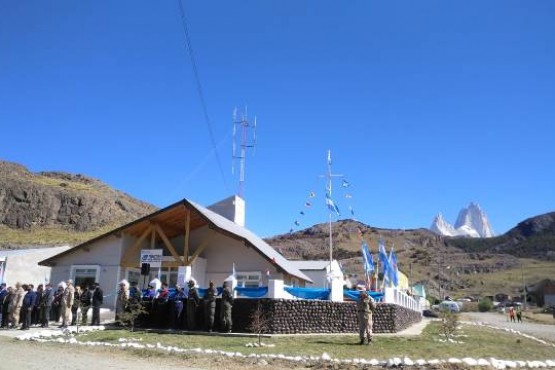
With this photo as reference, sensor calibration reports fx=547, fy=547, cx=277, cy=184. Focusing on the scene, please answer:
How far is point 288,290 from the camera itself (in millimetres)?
20797

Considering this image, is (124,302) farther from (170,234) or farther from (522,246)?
(522,246)

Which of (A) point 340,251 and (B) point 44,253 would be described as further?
(A) point 340,251

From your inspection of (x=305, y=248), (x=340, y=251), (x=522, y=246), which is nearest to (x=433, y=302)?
(x=340, y=251)

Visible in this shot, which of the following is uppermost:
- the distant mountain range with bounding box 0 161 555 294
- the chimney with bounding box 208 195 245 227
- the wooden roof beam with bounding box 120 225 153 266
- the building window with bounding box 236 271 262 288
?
the distant mountain range with bounding box 0 161 555 294

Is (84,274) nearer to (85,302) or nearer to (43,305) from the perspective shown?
(85,302)

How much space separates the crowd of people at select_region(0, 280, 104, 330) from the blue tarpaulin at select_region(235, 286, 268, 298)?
17.7 feet

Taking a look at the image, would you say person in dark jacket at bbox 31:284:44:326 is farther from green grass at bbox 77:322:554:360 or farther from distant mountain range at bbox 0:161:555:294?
distant mountain range at bbox 0:161:555:294

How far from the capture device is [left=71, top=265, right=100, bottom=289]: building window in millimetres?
29078

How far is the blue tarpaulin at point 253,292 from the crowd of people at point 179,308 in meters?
0.82

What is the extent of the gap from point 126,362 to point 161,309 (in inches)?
367

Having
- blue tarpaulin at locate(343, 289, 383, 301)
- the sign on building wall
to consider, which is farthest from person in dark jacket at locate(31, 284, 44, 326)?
blue tarpaulin at locate(343, 289, 383, 301)

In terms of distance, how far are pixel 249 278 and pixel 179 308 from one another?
8.94 m

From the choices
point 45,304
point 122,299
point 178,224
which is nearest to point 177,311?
point 122,299

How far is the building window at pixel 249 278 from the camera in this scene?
93.5 ft
